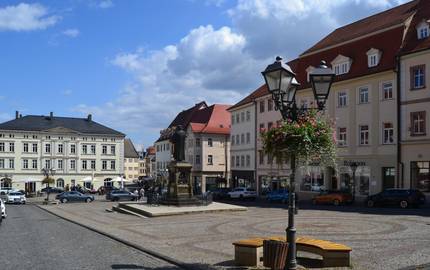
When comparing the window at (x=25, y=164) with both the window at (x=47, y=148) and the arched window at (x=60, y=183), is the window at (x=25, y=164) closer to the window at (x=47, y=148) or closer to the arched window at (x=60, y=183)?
the window at (x=47, y=148)

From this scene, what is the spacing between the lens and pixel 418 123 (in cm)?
4075

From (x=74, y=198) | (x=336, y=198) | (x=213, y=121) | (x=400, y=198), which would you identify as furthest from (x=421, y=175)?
(x=213, y=121)

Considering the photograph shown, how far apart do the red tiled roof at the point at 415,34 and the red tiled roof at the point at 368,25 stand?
0.69 metres

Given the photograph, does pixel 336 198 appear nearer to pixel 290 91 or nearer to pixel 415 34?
pixel 415 34

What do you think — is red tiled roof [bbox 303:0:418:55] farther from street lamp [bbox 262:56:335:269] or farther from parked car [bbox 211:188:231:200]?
street lamp [bbox 262:56:335:269]

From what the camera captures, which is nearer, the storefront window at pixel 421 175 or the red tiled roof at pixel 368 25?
the storefront window at pixel 421 175

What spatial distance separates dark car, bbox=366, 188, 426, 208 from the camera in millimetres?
36375

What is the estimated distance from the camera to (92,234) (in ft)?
69.8

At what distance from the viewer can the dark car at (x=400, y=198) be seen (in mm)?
36375

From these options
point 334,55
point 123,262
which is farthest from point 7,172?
point 123,262

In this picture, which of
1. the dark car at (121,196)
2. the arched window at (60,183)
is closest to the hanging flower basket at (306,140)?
the dark car at (121,196)

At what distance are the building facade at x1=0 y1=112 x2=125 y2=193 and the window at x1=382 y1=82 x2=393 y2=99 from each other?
209 feet

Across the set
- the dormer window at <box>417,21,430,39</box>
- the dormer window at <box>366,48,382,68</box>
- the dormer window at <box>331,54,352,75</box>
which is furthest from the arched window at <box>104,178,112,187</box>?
the dormer window at <box>417,21,430,39</box>

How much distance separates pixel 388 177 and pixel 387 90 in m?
6.84
